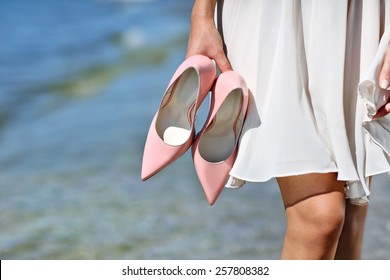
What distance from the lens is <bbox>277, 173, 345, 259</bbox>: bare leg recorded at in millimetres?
1599

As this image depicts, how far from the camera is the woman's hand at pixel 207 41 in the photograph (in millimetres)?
1687

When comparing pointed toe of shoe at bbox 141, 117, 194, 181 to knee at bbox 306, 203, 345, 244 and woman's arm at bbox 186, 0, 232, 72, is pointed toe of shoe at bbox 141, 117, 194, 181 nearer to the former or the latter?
woman's arm at bbox 186, 0, 232, 72

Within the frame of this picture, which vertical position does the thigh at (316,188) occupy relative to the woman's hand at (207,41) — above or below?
below

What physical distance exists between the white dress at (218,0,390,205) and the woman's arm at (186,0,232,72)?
77 mm

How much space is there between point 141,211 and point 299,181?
1.97m

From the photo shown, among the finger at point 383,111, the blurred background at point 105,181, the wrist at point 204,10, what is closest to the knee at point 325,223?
the finger at point 383,111

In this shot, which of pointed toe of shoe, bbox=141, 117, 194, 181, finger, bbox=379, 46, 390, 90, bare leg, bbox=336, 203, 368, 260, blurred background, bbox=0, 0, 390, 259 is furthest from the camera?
blurred background, bbox=0, 0, 390, 259

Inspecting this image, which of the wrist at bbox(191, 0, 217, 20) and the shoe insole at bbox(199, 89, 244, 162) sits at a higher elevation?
the wrist at bbox(191, 0, 217, 20)

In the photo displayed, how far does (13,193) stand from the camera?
381 cm

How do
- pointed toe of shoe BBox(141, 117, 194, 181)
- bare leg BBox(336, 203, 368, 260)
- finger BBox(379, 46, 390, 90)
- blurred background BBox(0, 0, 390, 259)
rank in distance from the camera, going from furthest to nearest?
blurred background BBox(0, 0, 390, 259) → bare leg BBox(336, 203, 368, 260) → pointed toe of shoe BBox(141, 117, 194, 181) → finger BBox(379, 46, 390, 90)

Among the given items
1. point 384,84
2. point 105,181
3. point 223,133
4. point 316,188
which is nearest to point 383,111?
point 384,84

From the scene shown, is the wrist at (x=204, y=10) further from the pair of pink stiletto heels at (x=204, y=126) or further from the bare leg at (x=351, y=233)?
the bare leg at (x=351, y=233)

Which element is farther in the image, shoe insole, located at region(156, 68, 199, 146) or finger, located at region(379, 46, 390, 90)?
shoe insole, located at region(156, 68, 199, 146)

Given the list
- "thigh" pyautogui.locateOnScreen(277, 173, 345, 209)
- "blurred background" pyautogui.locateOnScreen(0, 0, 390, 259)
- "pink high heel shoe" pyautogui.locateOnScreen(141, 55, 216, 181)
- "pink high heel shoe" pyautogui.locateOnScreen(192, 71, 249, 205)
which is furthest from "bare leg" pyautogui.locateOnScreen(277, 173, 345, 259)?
"blurred background" pyautogui.locateOnScreen(0, 0, 390, 259)
